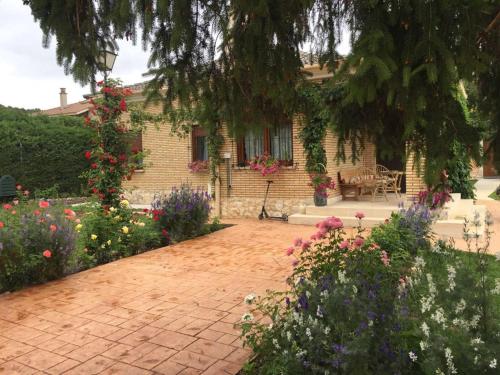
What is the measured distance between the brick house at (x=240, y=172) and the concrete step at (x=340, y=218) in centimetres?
70

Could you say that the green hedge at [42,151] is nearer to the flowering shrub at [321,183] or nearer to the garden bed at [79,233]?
the garden bed at [79,233]

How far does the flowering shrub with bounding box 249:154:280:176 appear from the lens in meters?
10.8

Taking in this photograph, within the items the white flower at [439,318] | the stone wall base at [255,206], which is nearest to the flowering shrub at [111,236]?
the stone wall base at [255,206]

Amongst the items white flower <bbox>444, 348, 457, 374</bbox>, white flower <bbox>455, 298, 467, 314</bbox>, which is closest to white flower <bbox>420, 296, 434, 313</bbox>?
white flower <bbox>455, 298, 467, 314</bbox>

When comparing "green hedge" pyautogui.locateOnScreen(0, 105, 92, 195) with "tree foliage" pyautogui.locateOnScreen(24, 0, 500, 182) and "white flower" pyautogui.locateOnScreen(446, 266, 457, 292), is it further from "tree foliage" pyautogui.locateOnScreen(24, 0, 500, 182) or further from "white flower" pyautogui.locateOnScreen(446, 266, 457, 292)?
"white flower" pyautogui.locateOnScreen(446, 266, 457, 292)

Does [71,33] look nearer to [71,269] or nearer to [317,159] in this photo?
[71,269]

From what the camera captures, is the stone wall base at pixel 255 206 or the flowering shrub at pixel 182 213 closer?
the flowering shrub at pixel 182 213

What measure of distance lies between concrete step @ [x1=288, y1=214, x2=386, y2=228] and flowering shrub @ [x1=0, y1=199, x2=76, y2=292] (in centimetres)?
559

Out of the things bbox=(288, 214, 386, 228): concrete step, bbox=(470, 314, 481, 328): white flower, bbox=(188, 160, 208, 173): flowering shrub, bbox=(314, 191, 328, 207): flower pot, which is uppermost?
bbox=(188, 160, 208, 173): flowering shrub

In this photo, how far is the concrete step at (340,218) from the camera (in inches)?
359

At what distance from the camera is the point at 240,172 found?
38.3ft

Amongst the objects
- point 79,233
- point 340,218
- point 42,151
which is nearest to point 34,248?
point 79,233

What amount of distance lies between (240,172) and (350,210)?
3.36 meters

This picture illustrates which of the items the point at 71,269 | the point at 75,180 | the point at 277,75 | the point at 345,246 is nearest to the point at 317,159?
the point at 71,269
